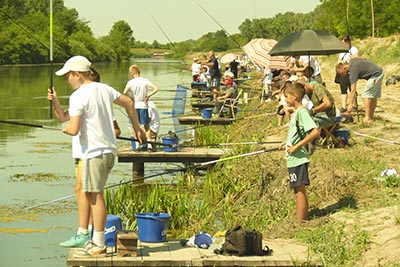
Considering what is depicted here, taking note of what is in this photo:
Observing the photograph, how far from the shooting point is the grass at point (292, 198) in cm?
877

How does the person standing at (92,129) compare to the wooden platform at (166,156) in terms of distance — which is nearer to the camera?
the person standing at (92,129)

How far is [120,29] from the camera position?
108m

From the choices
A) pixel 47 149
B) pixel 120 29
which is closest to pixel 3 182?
pixel 47 149

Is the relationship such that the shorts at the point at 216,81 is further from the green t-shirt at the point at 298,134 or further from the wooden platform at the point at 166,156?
the green t-shirt at the point at 298,134

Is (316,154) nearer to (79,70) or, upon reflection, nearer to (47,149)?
(79,70)

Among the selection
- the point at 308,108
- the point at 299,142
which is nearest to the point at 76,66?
the point at 299,142

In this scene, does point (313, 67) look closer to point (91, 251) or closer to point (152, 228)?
point (152, 228)

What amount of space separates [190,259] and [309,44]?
7263mm

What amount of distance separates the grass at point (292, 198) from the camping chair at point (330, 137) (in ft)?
0.56

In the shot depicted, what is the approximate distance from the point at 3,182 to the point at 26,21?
1704 inches

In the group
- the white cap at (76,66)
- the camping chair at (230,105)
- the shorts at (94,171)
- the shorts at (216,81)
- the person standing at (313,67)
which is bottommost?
the camping chair at (230,105)

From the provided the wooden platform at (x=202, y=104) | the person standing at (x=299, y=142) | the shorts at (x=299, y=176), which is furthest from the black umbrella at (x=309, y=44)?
the wooden platform at (x=202, y=104)

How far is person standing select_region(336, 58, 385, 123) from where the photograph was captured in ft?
51.4

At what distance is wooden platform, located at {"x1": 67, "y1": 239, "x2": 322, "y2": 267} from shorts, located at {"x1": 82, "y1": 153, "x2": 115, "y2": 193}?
0.63 metres
